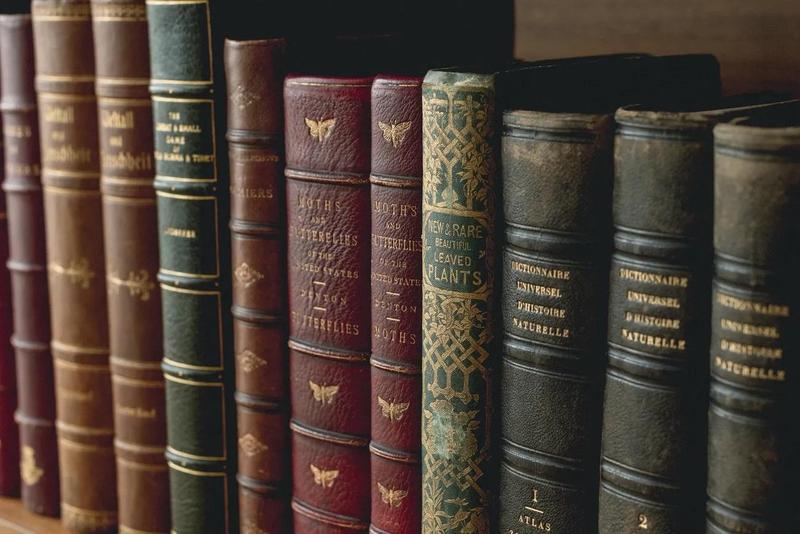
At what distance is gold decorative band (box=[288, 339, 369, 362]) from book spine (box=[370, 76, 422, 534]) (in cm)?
2

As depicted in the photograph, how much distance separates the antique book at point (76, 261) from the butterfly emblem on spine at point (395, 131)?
1.12 ft

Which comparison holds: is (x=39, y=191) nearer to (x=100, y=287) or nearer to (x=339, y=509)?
(x=100, y=287)

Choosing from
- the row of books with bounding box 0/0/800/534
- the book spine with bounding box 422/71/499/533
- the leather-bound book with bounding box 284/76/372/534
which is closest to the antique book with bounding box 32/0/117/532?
the row of books with bounding box 0/0/800/534

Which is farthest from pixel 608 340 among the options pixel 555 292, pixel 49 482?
pixel 49 482

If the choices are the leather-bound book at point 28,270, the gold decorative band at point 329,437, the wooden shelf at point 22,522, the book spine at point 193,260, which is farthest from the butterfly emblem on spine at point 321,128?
the wooden shelf at point 22,522

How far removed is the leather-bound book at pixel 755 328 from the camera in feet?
1.96

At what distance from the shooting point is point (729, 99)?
0.82 metres

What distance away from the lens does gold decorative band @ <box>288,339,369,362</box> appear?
84 centimetres

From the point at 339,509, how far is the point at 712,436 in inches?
13.3

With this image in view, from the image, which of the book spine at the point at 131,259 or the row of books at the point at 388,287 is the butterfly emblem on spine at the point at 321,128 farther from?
the book spine at the point at 131,259

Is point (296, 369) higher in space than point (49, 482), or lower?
higher

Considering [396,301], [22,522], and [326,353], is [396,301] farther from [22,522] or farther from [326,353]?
[22,522]

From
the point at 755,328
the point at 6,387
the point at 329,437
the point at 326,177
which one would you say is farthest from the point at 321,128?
the point at 6,387

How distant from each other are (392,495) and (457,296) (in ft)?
0.59
